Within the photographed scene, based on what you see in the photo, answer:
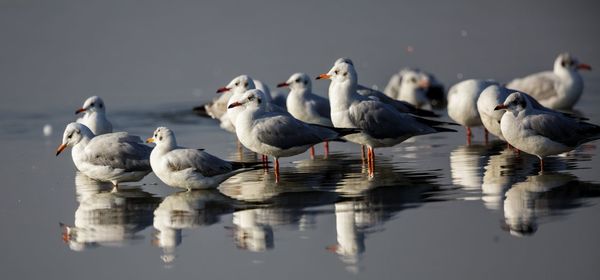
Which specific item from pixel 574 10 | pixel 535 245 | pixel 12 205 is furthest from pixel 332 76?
pixel 574 10

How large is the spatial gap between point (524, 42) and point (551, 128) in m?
21.7

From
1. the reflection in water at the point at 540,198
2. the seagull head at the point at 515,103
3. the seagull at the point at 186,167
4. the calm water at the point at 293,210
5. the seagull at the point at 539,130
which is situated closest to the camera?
the calm water at the point at 293,210

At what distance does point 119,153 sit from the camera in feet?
41.9

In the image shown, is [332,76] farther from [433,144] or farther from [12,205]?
[12,205]

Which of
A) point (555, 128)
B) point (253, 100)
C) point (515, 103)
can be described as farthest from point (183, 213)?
point (555, 128)

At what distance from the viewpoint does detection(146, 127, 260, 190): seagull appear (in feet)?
39.5

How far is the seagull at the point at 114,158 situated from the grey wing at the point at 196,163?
723 mm

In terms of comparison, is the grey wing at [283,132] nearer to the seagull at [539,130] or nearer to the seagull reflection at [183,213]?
the seagull reflection at [183,213]

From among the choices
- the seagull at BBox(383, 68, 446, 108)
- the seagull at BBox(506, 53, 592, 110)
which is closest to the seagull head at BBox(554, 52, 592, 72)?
the seagull at BBox(506, 53, 592, 110)

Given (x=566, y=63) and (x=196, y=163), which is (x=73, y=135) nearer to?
(x=196, y=163)

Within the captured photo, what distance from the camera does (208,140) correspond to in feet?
57.8

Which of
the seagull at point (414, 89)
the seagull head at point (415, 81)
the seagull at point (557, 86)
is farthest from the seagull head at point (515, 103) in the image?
the seagull head at point (415, 81)

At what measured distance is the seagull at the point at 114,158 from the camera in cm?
1271

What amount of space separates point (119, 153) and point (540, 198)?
4.92 meters
